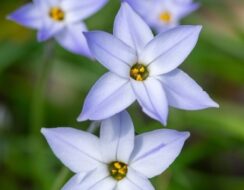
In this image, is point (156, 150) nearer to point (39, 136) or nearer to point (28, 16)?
point (28, 16)

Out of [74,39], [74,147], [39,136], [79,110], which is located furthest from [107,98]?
[79,110]

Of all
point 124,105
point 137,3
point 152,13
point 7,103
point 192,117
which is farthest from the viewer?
point 7,103

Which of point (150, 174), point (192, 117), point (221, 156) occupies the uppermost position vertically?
point (150, 174)

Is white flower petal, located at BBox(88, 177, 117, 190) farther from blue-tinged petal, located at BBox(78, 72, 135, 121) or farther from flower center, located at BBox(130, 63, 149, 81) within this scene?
flower center, located at BBox(130, 63, 149, 81)

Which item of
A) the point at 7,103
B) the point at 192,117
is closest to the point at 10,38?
the point at 7,103

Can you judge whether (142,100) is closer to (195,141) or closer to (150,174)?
(150,174)

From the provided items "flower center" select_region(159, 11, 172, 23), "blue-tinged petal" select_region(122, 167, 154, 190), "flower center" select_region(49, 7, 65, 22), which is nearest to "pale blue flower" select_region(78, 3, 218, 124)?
"blue-tinged petal" select_region(122, 167, 154, 190)
